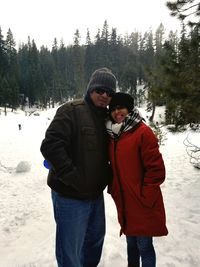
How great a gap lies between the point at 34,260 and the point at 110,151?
7.26 feet

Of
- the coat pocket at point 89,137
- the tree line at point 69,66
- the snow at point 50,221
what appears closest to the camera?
the coat pocket at point 89,137

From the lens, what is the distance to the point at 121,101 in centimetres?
293

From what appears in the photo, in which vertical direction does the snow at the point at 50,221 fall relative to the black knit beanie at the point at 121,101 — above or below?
below

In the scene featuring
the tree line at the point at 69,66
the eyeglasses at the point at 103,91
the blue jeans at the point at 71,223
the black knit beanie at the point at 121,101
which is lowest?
the blue jeans at the point at 71,223


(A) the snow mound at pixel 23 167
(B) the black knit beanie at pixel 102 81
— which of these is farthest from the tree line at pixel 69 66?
(B) the black knit beanie at pixel 102 81

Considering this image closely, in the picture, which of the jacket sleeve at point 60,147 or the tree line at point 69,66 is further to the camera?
the tree line at point 69,66

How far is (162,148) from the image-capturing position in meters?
15.3

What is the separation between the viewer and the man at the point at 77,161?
264cm

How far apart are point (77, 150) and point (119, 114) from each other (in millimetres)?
555

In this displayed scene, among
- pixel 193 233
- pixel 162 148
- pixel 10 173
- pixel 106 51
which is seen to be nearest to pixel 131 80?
pixel 106 51

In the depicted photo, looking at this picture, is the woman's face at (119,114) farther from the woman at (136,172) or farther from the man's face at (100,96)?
the man's face at (100,96)

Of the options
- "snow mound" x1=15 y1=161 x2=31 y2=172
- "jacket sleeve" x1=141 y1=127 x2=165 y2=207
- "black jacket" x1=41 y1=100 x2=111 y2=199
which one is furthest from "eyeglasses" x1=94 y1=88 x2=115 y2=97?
"snow mound" x1=15 y1=161 x2=31 y2=172

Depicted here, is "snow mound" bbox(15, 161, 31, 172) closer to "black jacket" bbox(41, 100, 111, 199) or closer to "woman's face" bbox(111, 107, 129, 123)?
"black jacket" bbox(41, 100, 111, 199)

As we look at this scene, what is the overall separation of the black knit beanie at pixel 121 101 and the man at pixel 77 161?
0.19ft
